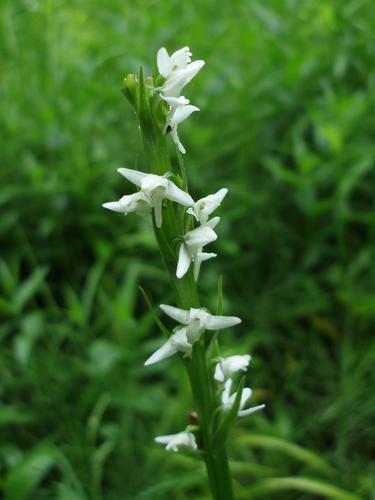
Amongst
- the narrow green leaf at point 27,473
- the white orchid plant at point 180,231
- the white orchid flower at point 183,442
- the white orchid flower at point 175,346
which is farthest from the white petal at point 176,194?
the narrow green leaf at point 27,473

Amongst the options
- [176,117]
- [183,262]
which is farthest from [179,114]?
[183,262]

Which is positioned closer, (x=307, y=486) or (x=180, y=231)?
(x=180, y=231)

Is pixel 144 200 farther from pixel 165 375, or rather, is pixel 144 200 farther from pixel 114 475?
pixel 165 375

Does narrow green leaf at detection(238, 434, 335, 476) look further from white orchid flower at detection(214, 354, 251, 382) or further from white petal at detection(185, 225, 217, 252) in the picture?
white petal at detection(185, 225, 217, 252)

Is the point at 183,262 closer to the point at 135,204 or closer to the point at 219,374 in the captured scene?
the point at 135,204

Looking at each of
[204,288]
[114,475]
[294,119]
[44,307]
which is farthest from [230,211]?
[114,475]

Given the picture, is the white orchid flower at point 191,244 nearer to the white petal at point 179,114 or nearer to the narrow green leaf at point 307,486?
the white petal at point 179,114

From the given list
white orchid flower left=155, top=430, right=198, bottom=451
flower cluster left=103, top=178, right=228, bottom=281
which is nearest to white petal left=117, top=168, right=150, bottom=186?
flower cluster left=103, top=178, right=228, bottom=281
